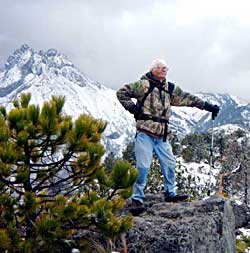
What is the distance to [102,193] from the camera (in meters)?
6.53

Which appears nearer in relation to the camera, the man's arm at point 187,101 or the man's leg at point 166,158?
the man's leg at point 166,158

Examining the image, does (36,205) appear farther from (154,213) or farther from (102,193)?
(154,213)

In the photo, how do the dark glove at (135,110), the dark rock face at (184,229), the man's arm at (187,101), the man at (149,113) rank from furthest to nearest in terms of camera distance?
the man's arm at (187,101), the man at (149,113), the dark glove at (135,110), the dark rock face at (184,229)

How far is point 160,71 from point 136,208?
2.24 meters

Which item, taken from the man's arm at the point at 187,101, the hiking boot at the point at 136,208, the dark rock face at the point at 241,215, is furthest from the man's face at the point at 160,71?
the dark rock face at the point at 241,215

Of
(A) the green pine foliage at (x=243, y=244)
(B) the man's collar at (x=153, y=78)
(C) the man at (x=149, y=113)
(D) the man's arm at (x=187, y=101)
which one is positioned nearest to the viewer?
(C) the man at (x=149, y=113)

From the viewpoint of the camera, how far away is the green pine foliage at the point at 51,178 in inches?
209

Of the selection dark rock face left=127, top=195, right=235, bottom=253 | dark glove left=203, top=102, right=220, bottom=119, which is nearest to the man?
dark rock face left=127, top=195, right=235, bottom=253

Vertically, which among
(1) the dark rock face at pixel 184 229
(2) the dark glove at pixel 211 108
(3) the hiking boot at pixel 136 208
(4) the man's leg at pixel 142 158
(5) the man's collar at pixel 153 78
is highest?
(5) the man's collar at pixel 153 78

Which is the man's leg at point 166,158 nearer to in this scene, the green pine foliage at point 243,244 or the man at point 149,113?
the man at point 149,113

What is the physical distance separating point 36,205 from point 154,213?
249cm

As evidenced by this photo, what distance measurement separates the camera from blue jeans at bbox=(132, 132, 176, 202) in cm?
767

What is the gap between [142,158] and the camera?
7.67 meters

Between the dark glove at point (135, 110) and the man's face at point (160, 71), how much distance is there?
65 cm
